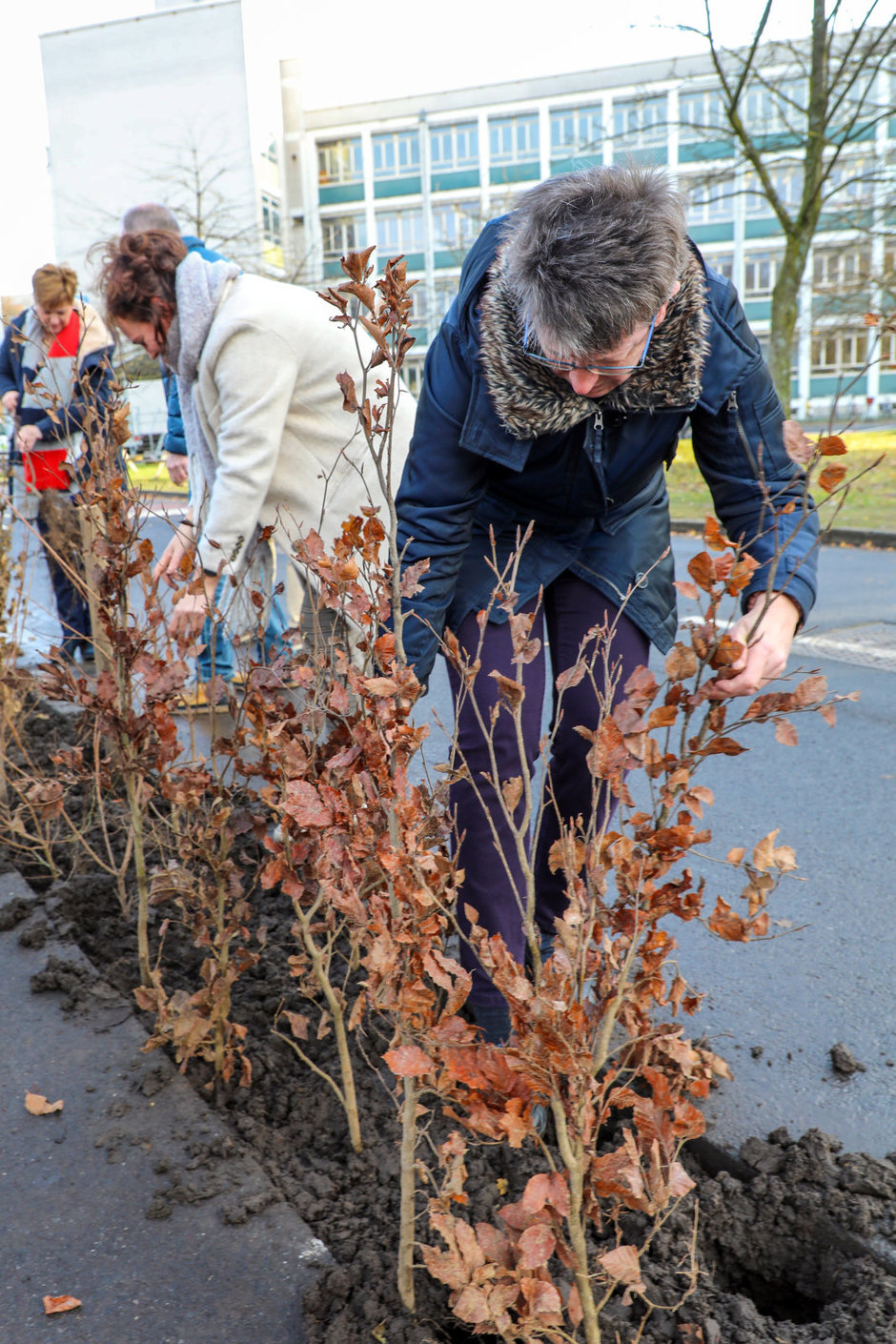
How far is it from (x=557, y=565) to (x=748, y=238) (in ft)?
184

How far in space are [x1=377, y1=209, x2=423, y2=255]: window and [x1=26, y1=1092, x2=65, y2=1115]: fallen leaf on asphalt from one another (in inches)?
2385

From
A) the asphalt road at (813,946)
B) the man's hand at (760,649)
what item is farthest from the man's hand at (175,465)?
the man's hand at (760,649)

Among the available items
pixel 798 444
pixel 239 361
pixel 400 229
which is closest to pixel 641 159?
pixel 798 444

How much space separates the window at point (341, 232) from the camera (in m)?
58.6

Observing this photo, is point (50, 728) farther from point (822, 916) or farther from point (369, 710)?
point (369, 710)

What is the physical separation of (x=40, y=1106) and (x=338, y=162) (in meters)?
64.2

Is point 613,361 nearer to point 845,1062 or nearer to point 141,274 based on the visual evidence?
point 845,1062

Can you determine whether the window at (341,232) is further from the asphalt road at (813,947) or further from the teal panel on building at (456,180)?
the asphalt road at (813,947)

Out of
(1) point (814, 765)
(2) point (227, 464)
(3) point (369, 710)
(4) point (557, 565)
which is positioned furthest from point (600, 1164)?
(1) point (814, 765)

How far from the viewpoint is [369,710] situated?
5.02 feet

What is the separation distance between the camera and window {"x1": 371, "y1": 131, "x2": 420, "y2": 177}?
2304 inches

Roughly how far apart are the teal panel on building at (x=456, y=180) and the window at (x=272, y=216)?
28.6 ft

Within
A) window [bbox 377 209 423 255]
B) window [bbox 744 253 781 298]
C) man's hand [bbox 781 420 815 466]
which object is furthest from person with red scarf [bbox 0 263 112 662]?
window [bbox 377 209 423 255]

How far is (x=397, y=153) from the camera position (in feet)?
193
